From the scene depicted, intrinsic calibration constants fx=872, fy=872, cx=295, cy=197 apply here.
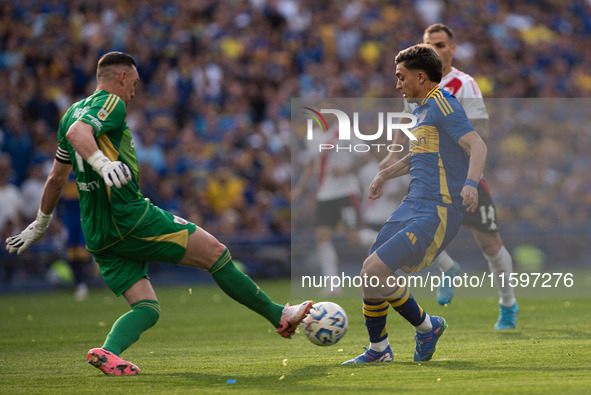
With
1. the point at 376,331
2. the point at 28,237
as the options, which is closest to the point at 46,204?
the point at 28,237

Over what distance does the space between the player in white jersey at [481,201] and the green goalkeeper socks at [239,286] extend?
2.66 m

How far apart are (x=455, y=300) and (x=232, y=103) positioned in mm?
7904

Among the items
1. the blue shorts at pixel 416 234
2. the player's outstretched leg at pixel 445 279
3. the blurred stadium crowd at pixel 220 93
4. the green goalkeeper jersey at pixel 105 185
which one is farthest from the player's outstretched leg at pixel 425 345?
the blurred stadium crowd at pixel 220 93

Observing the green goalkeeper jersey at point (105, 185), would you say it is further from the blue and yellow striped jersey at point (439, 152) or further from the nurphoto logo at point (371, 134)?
the nurphoto logo at point (371, 134)

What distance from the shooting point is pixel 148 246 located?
6.10 metres

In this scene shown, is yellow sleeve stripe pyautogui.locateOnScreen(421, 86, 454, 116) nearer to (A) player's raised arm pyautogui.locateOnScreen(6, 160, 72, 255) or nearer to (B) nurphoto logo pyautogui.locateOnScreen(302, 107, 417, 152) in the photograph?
(B) nurphoto logo pyautogui.locateOnScreen(302, 107, 417, 152)

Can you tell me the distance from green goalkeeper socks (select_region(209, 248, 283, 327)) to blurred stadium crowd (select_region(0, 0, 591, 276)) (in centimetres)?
912

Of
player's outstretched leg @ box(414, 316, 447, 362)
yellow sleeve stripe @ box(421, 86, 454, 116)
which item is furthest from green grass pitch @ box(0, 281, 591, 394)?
yellow sleeve stripe @ box(421, 86, 454, 116)

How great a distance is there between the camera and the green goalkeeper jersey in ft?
19.6

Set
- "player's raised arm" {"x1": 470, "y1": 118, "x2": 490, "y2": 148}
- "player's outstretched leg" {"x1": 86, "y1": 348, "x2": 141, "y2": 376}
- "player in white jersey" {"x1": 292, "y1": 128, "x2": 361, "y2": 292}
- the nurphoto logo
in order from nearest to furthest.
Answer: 1. "player's outstretched leg" {"x1": 86, "y1": 348, "x2": 141, "y2": 376}
2. the nurphoto logo
3. "player's raised arm" {"x1": 470, "y1": 118, "x2": 490, "y2": 148}
4. "player in white jersey" {"x1": 292, "y1": 128, "x2": 361, "y2": 292}

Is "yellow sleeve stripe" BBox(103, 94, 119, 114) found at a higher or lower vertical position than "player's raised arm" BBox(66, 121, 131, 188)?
higher

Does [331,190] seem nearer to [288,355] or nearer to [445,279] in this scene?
[445,279]

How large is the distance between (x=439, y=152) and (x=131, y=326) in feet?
8.29

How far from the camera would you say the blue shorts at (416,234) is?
5.99 meters
